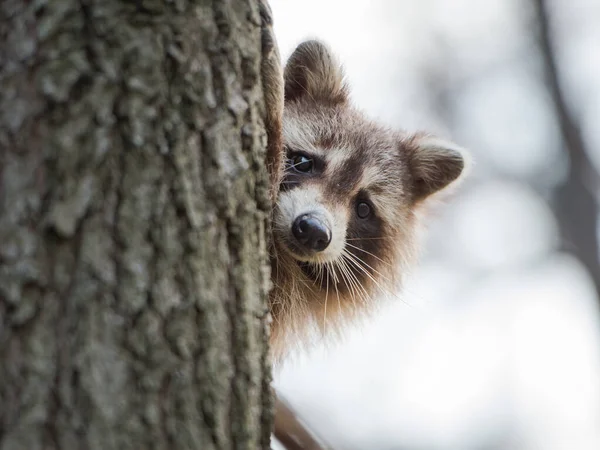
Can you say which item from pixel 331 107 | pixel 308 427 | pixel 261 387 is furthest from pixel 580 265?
pixel 261 387

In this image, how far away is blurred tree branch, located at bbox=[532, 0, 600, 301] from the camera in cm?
918

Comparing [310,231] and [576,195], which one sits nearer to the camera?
[310,231]

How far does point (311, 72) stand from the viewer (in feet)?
16.1

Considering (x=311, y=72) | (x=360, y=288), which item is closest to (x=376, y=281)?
(x=360, y=288)

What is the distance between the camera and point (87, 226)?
200 centimetres

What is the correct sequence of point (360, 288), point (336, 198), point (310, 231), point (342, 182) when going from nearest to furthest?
1. point (310, 231)
2. point (336, 198)
3. point (342, 182)
4. point (360, 288)

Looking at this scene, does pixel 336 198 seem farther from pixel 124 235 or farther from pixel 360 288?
pixel 124 235

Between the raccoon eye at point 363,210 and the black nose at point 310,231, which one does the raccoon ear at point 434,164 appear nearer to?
the raccoon eye at point 363,210

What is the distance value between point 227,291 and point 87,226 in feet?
1.46

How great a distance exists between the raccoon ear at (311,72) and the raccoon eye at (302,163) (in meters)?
0.59

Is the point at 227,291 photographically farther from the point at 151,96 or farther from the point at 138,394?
the point at 151,96

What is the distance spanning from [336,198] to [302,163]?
261 millimetres

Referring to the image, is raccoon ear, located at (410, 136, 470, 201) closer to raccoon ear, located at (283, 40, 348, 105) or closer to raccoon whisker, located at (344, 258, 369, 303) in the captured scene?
raccoon ear, located at (283, 40, 348, 105)

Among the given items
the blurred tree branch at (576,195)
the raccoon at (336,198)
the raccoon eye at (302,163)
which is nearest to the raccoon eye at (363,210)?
the raccoon at (336,198)
